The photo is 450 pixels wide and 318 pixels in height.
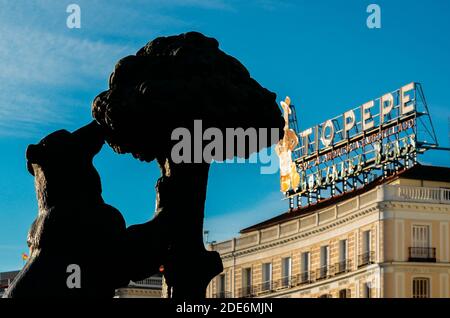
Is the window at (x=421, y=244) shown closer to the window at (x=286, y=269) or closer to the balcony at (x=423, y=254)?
the balcony at (x=423, y=254)

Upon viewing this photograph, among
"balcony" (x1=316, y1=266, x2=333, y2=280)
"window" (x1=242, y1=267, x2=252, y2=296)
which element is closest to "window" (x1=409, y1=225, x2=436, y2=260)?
"balcony" (x1=316, y1=266, x2=333, y2=280)

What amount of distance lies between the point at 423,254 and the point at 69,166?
216 ft

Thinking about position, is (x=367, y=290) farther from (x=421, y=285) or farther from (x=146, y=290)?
(x=146, y=290)

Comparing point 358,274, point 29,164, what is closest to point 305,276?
point 358,274

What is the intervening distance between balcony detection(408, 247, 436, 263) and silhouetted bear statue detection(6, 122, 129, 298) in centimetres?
6548

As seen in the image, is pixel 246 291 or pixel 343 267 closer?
pixel 343 267

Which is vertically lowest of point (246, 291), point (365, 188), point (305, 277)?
point (246, 291)

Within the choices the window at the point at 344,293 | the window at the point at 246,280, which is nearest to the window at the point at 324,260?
the window at the point at 344,293

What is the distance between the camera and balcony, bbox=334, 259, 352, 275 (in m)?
79.4

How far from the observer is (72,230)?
420 inches

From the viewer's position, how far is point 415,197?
250ft

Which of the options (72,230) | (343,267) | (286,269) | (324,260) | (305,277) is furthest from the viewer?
(286,269)

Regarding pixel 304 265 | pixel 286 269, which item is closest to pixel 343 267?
pixel 304 265
